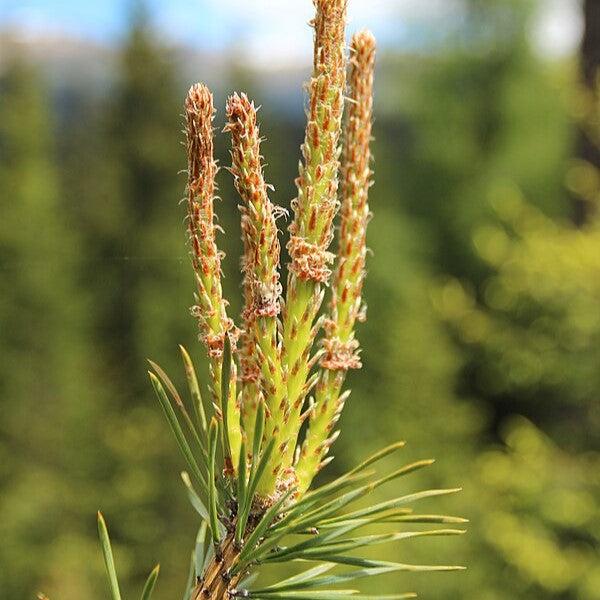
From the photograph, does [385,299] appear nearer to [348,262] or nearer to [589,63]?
[589,63]

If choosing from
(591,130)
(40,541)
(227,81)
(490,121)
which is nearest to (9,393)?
(40,541)

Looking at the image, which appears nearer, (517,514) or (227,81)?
(517,514)

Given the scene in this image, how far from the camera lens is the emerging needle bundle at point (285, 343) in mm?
306

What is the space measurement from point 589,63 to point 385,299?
476cm

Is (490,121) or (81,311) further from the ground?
(490,121)

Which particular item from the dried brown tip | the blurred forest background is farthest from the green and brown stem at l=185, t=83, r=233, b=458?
the blurred forest background

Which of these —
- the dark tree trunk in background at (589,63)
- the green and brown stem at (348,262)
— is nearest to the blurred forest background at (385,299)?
the dark tree trunk in background at (589,63)

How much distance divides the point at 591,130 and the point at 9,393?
5.54m

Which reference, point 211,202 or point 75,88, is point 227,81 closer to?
point 75,88

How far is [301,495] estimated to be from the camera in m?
0.35

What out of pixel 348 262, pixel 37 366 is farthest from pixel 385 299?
pixel 348 262

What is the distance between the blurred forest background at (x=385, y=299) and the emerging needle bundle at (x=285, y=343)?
3588 millimetres

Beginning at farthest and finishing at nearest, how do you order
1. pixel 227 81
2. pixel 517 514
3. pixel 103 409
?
pixel 227 81 → pixel 103 409 → pixel 517 514

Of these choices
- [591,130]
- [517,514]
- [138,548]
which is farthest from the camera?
[138,548]
